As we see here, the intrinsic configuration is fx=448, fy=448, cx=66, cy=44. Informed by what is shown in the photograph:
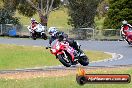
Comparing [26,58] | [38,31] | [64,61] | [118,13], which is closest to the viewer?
[64,61]

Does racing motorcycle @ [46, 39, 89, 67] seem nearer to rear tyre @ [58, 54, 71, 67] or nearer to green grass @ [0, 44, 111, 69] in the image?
rear tyre @ [58, 54, 71, 67]

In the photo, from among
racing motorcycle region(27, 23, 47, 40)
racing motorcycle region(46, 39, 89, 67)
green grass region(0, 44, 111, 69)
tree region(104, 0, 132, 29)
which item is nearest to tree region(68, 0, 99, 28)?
tree region(104, 0, 132, 29)

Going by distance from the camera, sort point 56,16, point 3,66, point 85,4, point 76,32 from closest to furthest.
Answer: point 3,66 → point 76,32 → point 85,4 → point 56,16

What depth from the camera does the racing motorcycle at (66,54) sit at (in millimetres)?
9328

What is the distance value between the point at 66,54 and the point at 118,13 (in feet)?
117

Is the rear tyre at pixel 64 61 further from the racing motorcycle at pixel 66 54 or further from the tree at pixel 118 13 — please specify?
the tree at pixel 118 13

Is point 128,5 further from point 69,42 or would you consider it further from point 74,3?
point 69,42

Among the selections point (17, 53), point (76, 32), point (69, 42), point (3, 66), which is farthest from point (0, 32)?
point (69, 42)

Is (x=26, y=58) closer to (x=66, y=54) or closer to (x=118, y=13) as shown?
(x=66, y=54)

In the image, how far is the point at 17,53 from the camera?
25781 mm

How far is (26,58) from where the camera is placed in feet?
79.2

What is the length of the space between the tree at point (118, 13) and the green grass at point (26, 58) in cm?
1801

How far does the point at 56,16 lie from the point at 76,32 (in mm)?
48424

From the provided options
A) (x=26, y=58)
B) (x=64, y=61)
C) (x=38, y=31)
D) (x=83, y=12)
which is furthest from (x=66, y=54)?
(x=83, y=12)
